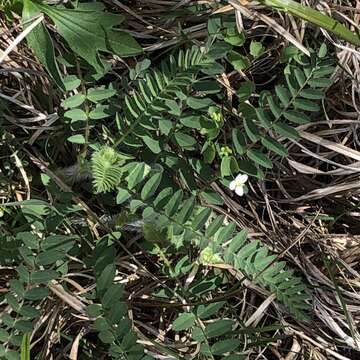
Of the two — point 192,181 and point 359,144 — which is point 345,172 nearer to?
point 359,144

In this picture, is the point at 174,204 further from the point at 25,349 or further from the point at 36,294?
the point at 25,349

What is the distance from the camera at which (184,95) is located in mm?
2000

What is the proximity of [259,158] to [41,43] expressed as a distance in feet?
2.16

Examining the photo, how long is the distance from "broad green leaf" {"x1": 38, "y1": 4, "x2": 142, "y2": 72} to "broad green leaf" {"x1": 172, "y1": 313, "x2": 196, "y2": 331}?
2.31 ft

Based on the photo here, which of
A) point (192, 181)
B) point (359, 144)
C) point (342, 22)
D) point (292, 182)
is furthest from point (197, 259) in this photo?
point (342, 22)

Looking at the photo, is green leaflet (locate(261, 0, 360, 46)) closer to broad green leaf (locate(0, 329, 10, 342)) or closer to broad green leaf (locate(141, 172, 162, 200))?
broad green leaf (locate(141, 172, 162, 200))

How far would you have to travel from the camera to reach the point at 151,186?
1973 mm

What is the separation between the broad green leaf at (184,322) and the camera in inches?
78.7

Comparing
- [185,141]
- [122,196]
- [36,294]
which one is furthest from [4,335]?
[185,141]

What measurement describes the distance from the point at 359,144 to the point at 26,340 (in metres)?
1.17

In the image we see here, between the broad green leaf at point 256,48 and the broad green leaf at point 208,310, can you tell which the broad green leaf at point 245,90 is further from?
the broad green leaf at point 208,310

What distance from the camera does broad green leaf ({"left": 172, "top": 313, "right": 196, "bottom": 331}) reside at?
2.00 metres

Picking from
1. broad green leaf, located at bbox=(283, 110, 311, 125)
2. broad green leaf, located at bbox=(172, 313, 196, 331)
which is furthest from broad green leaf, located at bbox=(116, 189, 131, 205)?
broad green leaf, located at bbox=(283, 110, 311, 125)

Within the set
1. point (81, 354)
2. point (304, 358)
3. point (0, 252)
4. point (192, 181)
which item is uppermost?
point (0, 252)
